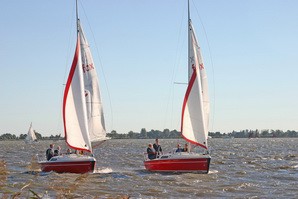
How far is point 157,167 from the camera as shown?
3069 centimetres

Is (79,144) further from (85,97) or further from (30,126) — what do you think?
(30,126)

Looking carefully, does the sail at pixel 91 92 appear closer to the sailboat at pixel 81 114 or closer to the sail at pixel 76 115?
the sailboat at pixel 81 114

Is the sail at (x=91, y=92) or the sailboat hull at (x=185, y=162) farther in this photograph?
the sail at (x=91, y=92)

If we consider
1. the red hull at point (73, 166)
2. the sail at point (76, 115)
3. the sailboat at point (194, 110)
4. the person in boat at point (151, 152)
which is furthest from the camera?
the person in boat at point (151, 152)

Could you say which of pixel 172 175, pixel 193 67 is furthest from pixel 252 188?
pixel 193 67

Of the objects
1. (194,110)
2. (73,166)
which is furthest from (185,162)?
(73,166)

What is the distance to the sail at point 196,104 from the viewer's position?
30.7 m

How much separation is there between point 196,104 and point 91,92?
6.00 m

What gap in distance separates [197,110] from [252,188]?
7.45 meters

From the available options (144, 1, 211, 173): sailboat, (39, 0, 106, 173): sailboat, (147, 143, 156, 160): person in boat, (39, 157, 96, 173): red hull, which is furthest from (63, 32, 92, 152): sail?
(144, 1, 211, 173): sailboat

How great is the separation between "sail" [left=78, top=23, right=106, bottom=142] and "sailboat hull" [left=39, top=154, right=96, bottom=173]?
1754 mm

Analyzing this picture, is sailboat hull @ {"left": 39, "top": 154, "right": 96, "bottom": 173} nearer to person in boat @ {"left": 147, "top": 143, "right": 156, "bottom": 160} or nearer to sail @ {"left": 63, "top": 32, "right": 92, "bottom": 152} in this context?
sail @ {"left": 63, "top": 32, "right": 92, "bottom": 152}

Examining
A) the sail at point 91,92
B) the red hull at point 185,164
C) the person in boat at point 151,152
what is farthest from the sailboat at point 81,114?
the red hull at point 185,164

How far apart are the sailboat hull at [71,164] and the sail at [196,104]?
5684 millimetres
